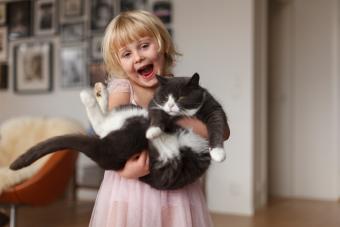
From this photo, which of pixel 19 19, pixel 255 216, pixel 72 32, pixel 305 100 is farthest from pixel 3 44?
pixel 305 100

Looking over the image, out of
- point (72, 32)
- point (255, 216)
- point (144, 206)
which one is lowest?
point (255, 216)

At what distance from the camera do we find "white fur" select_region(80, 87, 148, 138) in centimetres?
104

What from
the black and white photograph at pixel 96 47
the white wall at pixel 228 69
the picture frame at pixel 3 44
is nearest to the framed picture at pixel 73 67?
the black and white photograph at pixel 96 47

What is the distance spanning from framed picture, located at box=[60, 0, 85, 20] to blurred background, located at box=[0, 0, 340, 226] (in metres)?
0.01

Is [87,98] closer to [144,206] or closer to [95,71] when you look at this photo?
[144,206]

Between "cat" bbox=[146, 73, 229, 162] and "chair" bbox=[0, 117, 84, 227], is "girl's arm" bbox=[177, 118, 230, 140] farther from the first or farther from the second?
"chair" bbox=[0, 117, 84, 227]

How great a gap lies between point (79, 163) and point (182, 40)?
64.6 inches

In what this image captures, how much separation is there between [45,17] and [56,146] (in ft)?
13.0

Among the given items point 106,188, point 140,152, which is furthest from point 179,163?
point 106,188

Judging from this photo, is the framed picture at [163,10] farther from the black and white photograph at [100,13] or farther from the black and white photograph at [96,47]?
the black and white photograph at [96,47]

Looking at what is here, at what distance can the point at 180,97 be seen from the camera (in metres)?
1.06

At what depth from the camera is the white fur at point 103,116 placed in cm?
104

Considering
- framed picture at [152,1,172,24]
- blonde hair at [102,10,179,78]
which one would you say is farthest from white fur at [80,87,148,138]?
framed picture at [152,1,172,24]

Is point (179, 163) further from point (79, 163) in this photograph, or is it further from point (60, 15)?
point (60, 15)
